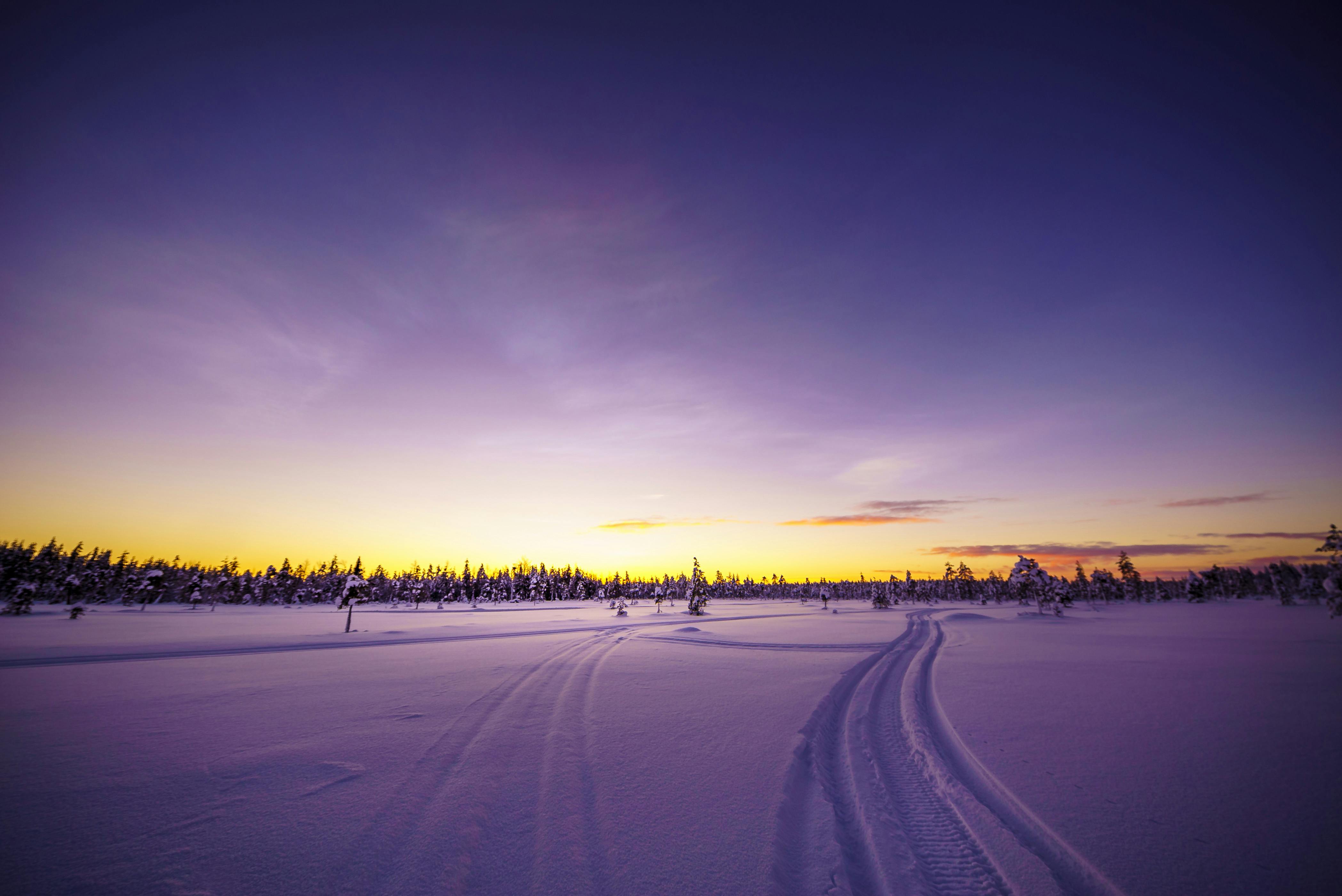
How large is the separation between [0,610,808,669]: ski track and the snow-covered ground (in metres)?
3.28

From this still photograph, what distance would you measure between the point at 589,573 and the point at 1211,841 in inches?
6168

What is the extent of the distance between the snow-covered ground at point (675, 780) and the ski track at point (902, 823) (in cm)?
4

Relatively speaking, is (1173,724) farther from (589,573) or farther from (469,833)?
(589,573)

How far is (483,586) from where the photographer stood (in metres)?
122

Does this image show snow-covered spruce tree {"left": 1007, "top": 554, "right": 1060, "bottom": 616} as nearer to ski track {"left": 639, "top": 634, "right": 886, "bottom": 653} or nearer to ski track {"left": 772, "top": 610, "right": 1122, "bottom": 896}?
ski track {"left": 639, "top": 634, "right": 886, "bottom": 653}

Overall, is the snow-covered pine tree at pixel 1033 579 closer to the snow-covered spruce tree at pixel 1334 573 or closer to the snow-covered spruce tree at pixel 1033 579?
the snow-covered spruce tree at pixel 1033 579

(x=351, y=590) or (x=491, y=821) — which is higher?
(x=351, y=590)

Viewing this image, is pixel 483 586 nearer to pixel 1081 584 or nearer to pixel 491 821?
pixel 491 821

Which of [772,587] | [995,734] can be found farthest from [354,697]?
[772,587]

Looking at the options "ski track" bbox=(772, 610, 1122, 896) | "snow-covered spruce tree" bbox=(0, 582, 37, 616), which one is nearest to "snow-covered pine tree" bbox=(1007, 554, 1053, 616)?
"ski track" bbox=(772, 610, 1122, 896)

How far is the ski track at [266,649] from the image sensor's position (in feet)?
67.1

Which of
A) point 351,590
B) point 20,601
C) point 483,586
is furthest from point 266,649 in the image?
point 483,586

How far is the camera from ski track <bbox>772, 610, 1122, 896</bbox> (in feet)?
17.4

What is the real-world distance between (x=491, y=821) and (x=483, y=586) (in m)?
130
